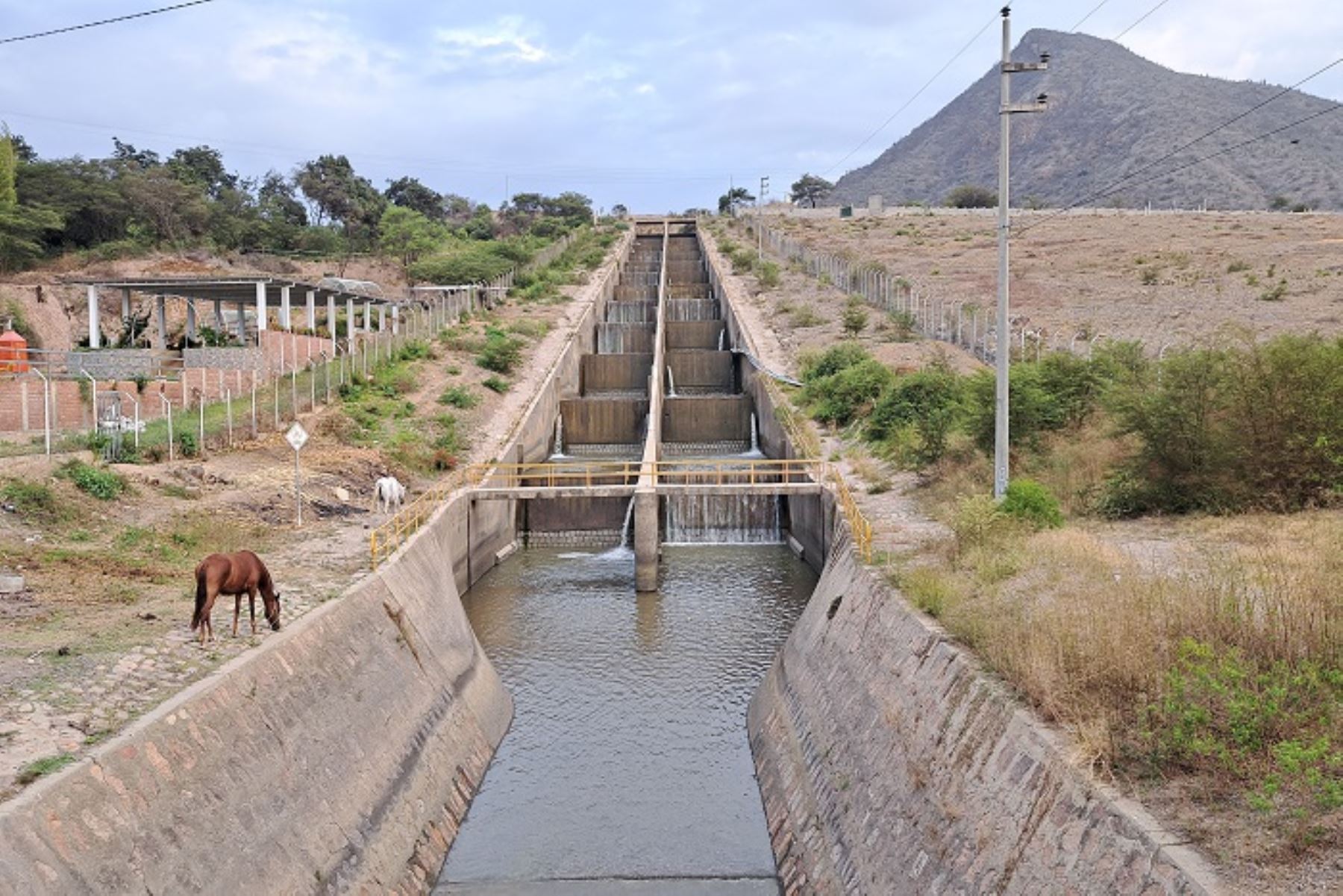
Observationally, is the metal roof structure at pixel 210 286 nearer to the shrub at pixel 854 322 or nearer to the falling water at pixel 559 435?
the falling water at pixel 559 435

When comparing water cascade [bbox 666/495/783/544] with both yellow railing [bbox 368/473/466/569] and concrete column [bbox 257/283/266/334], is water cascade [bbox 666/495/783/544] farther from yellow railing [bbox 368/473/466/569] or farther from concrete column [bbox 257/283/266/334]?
concrete column [bbox 257/283/266/334]

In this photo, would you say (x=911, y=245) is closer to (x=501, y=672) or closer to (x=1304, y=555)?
(x=501, y=672)

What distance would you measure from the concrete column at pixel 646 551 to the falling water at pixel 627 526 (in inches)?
189

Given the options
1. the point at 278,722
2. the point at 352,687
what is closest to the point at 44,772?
the point at 278,722

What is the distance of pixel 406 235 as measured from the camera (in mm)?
86562

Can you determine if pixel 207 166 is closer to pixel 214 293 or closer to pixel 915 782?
pixel 214 293

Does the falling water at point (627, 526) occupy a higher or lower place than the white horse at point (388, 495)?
lower

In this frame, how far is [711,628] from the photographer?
23422mm

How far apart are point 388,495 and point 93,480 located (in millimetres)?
6314

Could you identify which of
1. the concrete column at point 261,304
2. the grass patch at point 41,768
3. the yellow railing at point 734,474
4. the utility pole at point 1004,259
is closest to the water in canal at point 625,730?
the yellow railing at point 734,474

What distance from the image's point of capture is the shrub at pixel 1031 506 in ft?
55.7

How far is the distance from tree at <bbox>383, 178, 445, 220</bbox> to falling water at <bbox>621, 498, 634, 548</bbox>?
90.1m

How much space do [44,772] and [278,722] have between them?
326cm

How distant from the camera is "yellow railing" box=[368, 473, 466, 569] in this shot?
1935cm
